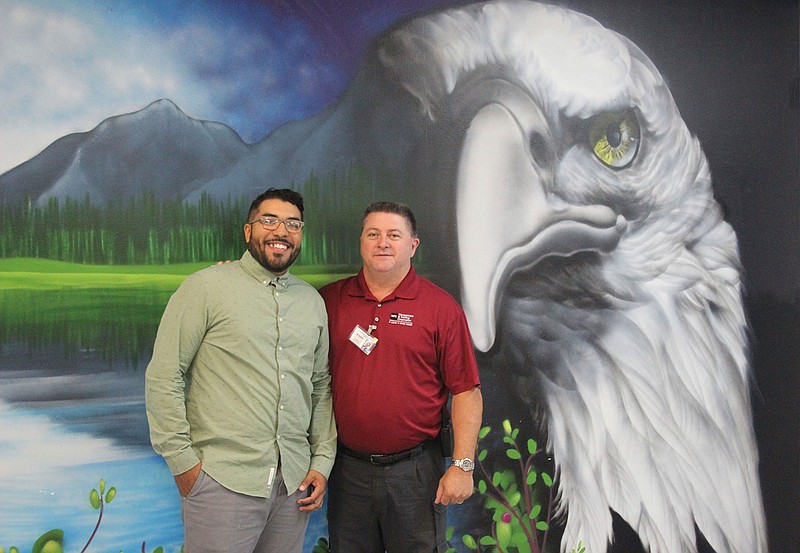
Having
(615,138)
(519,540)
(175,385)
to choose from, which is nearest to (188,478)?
(175,385)

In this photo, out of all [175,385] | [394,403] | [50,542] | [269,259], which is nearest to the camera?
[175,385]

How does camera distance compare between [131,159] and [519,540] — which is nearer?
[131,159]

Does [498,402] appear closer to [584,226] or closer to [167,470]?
[584,226]

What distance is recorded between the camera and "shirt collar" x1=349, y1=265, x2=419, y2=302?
91.0 inches

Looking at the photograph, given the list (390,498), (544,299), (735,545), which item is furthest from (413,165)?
(735,545)

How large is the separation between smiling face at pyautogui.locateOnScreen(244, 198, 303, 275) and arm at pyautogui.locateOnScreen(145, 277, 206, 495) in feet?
0.86

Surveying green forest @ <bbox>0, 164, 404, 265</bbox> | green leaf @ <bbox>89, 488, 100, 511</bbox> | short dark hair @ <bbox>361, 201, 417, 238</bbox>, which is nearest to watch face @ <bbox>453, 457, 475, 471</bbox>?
short dark hair @ <bbox>361, 201, 417, 238</bbox>

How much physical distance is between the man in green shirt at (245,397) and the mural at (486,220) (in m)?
0.54

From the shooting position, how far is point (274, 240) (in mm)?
2121

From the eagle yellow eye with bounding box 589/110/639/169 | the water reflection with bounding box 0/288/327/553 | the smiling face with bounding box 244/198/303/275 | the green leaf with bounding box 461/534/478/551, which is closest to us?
the smiling face with bounding box 244/198/303/275

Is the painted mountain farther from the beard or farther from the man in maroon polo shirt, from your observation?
the man in maroon polo shirt

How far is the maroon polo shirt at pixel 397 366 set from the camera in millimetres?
2223

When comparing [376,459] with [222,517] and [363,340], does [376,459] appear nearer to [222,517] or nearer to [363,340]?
[363,340]

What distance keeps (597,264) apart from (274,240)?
162 cm
